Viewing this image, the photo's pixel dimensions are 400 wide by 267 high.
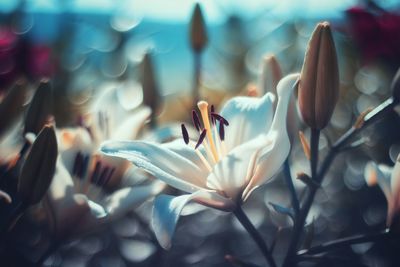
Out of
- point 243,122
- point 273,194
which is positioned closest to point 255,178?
point 243,122

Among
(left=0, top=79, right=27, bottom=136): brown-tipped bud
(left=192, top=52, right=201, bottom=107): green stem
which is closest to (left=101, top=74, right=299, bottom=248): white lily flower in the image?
(left=0, top=79, right=27, bottom=136): brown-tipped bud

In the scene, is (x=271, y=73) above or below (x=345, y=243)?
above

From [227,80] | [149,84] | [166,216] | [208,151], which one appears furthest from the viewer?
[227,80]

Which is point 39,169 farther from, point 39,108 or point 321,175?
point 321,175

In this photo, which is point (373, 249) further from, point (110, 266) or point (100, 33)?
point (100, 33)

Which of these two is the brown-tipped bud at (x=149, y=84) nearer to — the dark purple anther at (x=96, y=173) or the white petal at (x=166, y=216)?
the dark purple anther at (x=96, y=173)

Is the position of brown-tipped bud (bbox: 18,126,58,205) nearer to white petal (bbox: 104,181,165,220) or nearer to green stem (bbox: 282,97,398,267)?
white petal (bbox: 104,181,165,220)

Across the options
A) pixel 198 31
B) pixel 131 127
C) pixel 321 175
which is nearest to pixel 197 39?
pixel 198 31
